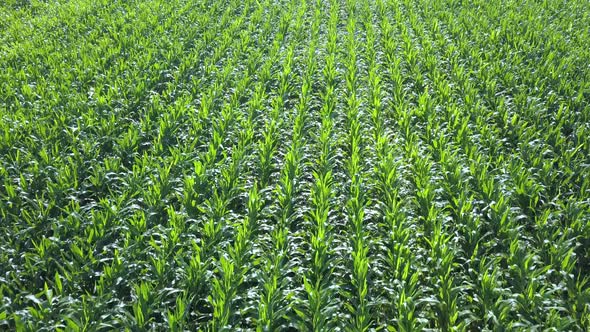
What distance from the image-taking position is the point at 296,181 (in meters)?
4.81

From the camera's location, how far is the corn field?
11.5 feet

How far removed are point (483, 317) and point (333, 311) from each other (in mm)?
923

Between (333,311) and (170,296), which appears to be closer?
(333,311)

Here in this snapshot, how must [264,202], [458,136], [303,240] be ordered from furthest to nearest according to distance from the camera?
[458,136], [264,202], [303,240]

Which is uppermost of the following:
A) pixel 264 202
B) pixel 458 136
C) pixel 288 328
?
pixel 458 136

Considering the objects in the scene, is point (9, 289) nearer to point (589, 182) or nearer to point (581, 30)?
point (589, 182)

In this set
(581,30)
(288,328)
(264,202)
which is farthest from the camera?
(581,30)

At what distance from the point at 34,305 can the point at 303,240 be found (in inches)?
73.5

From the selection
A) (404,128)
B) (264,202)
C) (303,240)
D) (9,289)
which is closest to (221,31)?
(404,128)

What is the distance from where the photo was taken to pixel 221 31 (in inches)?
363

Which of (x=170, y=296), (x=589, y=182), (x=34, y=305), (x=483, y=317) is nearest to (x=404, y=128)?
(x=589, y=182)

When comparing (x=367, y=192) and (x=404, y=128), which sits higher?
(x=404, y=128)

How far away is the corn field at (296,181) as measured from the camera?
349cm

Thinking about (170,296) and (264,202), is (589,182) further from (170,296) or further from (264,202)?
(170,296)
